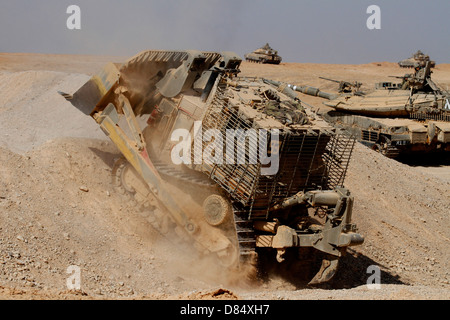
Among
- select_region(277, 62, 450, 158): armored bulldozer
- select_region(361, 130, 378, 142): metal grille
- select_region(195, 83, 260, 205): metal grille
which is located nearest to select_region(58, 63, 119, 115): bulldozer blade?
select_region(195, 83, 260, 205): metal grille

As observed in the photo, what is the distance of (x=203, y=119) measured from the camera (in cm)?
980

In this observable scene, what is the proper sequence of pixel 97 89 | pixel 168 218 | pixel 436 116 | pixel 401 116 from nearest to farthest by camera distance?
pixel 168 218
pixel 97 89
pixel 436 116
pixel 401 116

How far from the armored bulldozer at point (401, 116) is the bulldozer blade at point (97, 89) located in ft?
38.1

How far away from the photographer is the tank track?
934cm

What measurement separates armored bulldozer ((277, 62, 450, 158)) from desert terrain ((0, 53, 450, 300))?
4.42 meters

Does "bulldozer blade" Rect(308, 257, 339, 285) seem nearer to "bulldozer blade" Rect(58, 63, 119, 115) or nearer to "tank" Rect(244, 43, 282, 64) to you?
"bulldozer blade" Rect(58, 63, 119, 115)

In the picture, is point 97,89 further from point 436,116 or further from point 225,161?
point 436,116

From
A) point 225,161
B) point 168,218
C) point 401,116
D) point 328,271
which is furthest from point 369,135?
point 225,161

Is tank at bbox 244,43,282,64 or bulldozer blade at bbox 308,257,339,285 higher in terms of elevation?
tank at bbox 244,43,282,64

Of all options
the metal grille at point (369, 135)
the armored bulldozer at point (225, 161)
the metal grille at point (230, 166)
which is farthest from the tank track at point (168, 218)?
the metal grille at point (369, 135)

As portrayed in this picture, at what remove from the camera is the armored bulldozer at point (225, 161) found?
9148 millimetres

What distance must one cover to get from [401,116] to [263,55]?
25.6m

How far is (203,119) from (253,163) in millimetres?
1361

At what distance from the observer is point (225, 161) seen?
9.36 m
